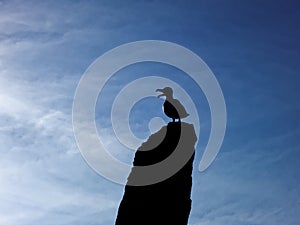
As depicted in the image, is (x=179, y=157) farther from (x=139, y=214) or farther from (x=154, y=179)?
(x=139, y=214)

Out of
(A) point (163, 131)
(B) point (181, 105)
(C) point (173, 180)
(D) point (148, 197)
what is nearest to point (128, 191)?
(D) point (148, 197)

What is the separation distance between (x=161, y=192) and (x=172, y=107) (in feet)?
16.9

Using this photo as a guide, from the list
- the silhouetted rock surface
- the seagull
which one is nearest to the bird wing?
the seagull

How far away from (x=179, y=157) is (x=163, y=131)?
1644 mm

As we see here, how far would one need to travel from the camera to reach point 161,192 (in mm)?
19000

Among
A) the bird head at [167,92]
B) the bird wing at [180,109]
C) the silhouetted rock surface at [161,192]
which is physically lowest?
the silhouetted rock surface at [161,192]

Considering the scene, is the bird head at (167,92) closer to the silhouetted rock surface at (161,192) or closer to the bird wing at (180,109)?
the bird wing at (180,109)

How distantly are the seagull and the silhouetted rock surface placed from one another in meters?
1.26

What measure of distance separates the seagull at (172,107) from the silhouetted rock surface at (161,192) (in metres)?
1.26

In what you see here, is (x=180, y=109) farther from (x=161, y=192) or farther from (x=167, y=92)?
(x=161, y=192)

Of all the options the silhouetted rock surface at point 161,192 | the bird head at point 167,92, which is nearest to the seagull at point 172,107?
the bird head at point 167,92

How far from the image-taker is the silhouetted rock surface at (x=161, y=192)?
18.6 m

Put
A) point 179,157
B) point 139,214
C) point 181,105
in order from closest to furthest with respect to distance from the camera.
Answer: point 139,214, point 179,157, point 181,105

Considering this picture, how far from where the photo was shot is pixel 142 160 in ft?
65.7
